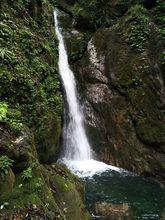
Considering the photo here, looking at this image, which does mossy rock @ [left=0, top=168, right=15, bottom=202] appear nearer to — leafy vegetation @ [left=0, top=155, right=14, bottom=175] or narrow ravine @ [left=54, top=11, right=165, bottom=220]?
leafy vegetation @ [left=0, top=155, right=14, bottom=175]

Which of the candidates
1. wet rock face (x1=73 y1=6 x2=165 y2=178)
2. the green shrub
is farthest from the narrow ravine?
the green shrub

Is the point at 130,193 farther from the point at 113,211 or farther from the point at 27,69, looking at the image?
the point at 27,69

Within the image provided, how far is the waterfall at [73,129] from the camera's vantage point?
569 inches

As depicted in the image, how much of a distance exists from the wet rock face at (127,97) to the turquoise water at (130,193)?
3.26ft

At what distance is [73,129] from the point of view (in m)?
14.9

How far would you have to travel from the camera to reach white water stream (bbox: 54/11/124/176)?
13555 millimetres

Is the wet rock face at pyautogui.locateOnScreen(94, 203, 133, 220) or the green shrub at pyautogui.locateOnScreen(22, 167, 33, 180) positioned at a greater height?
the green shrub at pyautogui.locateOnScreen(22, 167, 33, 180)

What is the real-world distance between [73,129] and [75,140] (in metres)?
0.49

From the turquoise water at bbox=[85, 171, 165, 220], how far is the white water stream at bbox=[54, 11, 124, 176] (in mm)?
873

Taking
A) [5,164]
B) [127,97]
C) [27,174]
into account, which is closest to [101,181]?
[127,97]

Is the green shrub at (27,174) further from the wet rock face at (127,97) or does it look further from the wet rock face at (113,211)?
the wet rock face at (127,97)

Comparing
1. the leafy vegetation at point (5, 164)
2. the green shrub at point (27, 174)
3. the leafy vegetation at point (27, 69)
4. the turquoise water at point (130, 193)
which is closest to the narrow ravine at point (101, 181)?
the turquoise water at point (130, 193)

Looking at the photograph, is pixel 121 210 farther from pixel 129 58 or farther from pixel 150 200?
pixel 129 58

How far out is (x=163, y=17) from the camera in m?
15.9
